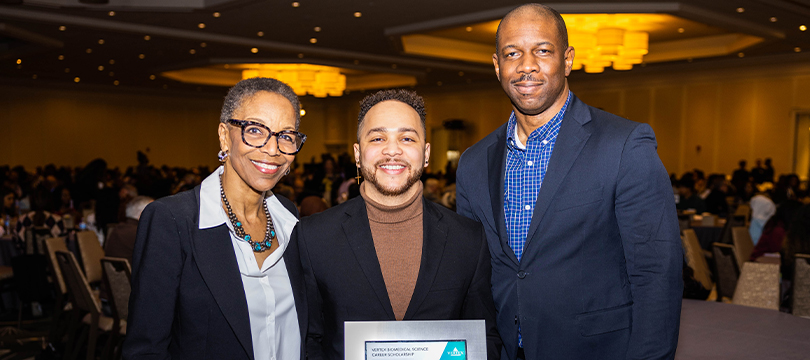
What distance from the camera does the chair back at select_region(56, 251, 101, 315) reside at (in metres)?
4.05

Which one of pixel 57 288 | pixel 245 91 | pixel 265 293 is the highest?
pixel 245 91

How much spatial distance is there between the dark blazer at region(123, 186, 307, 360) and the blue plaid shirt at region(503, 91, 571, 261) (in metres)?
0.80

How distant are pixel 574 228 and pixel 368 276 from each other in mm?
584

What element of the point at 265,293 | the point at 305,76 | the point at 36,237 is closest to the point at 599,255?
the point at 265,293

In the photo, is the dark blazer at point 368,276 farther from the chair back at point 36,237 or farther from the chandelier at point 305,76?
the chandelier at point 305,76

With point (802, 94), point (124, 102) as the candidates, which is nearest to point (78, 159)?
point (124, 102)

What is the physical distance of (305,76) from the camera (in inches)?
512

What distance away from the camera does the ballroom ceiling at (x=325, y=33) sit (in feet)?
26.7

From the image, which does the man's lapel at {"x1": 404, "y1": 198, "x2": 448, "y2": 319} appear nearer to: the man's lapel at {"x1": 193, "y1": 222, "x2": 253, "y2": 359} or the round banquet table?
the man's lapel at {"x1": 193, "y1": 222, "x2": 253, "y2": 359}

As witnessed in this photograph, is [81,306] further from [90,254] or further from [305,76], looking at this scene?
[305,76]

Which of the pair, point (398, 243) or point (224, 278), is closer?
point (224, 278)

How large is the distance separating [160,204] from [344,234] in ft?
1.63

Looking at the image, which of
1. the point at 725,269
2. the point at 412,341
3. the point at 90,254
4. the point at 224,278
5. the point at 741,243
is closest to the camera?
the point at 412,341

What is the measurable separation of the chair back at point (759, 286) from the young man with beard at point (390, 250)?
2465 mm
